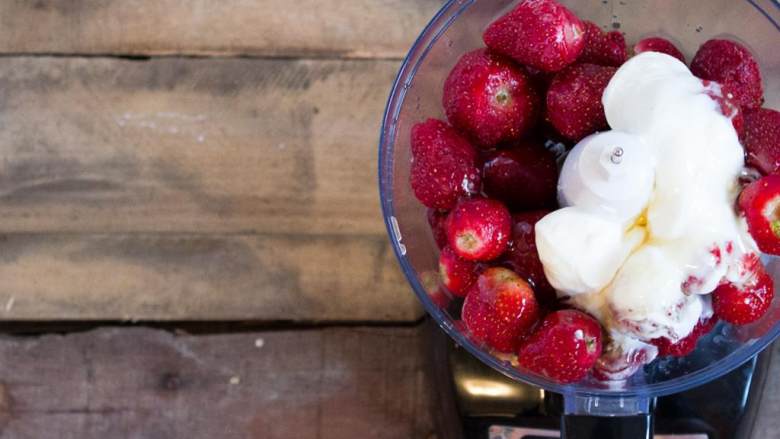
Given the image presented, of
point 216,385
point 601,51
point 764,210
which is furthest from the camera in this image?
point 216,385

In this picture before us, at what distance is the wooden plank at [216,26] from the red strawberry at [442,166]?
0.84 feet

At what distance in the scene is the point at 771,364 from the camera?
2.41 feet

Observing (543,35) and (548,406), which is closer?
(543,35)

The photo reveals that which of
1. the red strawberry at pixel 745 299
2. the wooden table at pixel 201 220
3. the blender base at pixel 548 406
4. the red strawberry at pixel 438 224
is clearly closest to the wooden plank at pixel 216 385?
the wooden table at pixel 201 220

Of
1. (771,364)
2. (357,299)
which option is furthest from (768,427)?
(357,299)

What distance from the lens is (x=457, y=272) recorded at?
1.77ft

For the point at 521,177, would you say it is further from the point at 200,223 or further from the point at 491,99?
the point at 200,223

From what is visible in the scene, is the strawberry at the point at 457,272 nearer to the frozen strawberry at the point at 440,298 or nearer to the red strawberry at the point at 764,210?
the frozen strawberry at the point at 440,298

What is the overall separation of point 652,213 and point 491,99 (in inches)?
5.1

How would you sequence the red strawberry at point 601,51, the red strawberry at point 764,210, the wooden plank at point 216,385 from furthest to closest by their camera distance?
the wooden plank at point 216,385, the red strawberry at point 601,51, the red strawberry at point 764,210

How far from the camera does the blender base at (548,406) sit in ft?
2.07

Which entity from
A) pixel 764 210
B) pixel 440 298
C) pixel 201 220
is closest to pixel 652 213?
pixel 764 210

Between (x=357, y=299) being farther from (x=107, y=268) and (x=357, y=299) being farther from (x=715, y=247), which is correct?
(x=715, y=247)

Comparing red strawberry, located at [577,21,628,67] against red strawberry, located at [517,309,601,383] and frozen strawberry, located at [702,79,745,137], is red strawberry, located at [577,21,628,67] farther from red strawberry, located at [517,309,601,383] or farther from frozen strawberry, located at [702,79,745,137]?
red strawberry, located at [517,309,601,383]
